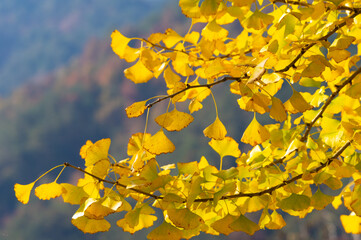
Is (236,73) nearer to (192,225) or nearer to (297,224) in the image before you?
(192,225)

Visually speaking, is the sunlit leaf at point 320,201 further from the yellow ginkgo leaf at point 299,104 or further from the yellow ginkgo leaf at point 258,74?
the yellow ginkgo leaf at point 258,74

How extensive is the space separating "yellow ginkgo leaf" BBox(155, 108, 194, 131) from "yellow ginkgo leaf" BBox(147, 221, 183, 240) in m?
0.11

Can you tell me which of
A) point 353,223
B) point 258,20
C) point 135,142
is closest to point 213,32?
point 258,20

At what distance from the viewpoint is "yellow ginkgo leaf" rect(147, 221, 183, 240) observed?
1.79ft

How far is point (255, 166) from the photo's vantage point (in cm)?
61

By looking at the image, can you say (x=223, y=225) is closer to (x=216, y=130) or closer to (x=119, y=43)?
(x=216, y=130)

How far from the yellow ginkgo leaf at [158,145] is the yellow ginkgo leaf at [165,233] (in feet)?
0.29

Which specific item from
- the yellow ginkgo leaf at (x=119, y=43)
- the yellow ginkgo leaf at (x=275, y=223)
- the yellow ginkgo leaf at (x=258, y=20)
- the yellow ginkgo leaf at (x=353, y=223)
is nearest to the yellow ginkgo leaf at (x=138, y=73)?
the yellow ginkgo leaf at (x=119, y=43)

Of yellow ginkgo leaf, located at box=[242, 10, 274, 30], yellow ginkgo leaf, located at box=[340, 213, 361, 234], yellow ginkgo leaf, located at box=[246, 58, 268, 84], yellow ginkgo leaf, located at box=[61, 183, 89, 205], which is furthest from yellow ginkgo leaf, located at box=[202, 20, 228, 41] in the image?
yellow ginkgo leaf, located at box=[340, 213, 361, 234]

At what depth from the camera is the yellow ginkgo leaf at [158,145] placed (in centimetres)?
57

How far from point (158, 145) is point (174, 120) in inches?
1.5

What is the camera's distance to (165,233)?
550 mm

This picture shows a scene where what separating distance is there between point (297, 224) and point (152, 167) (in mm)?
4843

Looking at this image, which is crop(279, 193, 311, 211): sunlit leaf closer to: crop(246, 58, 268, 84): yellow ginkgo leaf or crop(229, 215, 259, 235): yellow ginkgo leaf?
crop(229, 215, 259, 235): yellow ginkgo leaf
